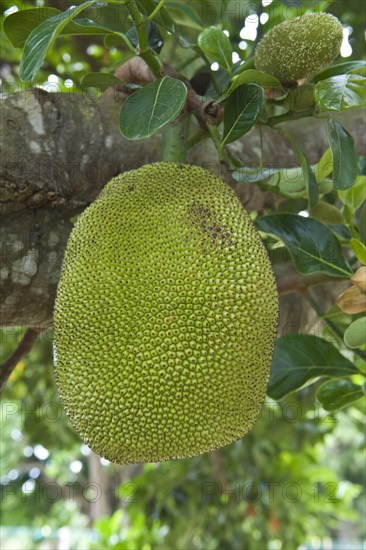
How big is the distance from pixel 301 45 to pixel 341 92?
0.27 ft

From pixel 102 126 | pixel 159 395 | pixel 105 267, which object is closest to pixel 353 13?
pixel 102 126

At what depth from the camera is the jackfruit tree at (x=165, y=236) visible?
0.76m

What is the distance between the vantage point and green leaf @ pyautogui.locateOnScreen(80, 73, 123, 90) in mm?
986

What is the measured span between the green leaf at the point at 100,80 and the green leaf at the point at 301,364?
525mm

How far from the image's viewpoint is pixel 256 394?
32.1 inches

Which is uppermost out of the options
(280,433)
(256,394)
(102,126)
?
(102,126)

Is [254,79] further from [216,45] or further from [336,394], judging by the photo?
[336,394]

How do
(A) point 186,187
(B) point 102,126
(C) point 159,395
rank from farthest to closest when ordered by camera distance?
(B) point 102,126 < (A) point 186,187 < (C) point 159,395

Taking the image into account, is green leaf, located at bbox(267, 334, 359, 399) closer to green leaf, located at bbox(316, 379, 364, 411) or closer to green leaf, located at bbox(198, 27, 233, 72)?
green leaf, located at bbox(316, 379, 364, 411)

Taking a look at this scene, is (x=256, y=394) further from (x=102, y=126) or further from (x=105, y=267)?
(x=102, y=126)

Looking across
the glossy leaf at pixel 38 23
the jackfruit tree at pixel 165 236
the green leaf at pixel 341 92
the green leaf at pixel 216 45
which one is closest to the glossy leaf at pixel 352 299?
the jackfruit tree at pixel 165 236

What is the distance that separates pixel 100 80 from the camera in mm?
1006

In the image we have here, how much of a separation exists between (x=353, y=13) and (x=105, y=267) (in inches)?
49.1

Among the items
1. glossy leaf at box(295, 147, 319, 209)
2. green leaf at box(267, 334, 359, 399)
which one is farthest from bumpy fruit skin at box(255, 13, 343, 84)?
green leaf at box(267, 334, 359, 399)
